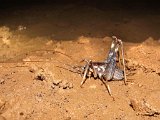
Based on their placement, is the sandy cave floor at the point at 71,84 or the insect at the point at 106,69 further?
the insect at the point at 106,69

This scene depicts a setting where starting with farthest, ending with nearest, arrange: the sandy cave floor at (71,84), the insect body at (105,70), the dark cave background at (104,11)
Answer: the dark cave background at (104,11) < the insect body at (105,70) < the sandy cave floor at (71,84)

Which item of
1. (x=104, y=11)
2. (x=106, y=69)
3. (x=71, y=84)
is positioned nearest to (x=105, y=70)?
(x=106, y=69)

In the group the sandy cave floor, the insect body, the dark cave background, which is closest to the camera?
the sandy cave floor

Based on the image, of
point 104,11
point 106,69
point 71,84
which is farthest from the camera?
point 104,11

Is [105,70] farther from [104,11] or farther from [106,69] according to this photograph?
[104,11]

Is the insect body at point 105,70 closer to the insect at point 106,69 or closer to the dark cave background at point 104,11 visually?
the insect at point 106,69

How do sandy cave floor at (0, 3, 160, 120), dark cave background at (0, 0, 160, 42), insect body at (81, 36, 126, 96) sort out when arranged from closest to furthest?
sandy cave floor at (0, 3, 160, 120) < insect body at (81, 36, 126, 96) < dark cave background at (0, 0, 160, 42)

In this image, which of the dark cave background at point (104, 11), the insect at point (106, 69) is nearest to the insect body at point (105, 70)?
the insect at point (106, 69)

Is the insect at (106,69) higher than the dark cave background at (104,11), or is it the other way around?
the dark cave background at (104,11)

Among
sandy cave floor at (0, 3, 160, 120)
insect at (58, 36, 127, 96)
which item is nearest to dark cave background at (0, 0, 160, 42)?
sandy cave floor at (0, 3, 160, 120)

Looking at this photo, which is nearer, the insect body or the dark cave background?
the insect body

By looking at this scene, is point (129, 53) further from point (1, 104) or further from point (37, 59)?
point (1, 104)

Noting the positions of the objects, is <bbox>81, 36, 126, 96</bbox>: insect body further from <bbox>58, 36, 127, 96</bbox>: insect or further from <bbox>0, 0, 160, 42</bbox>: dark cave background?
<bbox>0, 0, 160, 42</bbox>: dark cave background
